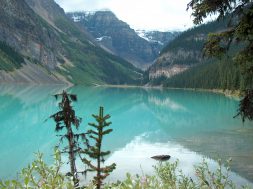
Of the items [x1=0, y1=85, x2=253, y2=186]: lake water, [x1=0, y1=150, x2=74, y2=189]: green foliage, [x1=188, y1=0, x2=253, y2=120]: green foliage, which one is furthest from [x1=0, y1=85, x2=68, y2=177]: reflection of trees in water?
[x1=0, y1=150, x2=74, y2=189]: green foliage

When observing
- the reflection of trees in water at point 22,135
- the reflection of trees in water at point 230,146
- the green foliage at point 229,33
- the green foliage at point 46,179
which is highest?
the green foliage at point 229,33

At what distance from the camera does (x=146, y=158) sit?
4181 centimetres

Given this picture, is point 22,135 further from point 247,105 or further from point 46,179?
point 46,179

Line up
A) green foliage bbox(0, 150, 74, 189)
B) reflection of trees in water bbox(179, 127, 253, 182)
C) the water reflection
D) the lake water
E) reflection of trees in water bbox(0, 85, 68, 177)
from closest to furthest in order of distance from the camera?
green foliage bbox(0, 150, 74, 189) < the water reflection < reflection of trees in water bbox(179, 127, 253, 182) < the lake water < reflection of trees in water bbox(0, 85, 68, 177)

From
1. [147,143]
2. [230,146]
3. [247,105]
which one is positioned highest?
[247,105]

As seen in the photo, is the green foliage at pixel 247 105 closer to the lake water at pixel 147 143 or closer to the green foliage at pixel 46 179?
the green foliage at pixel 46 179

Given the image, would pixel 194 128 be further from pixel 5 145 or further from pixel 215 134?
pixel 5 145

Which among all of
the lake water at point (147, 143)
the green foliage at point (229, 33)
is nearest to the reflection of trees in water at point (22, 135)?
the lake water at point (147, 143)

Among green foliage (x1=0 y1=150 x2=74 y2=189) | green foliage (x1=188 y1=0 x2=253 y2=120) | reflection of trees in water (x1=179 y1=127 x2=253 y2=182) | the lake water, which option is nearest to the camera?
green foliage (x1=0 y1=150 x2=74 y2=189)

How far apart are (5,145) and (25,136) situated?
9471mm

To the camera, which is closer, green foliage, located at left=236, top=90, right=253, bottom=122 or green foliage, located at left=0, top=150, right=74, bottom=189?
green foliage, located at left=0, top=150, right=74, bottom=189

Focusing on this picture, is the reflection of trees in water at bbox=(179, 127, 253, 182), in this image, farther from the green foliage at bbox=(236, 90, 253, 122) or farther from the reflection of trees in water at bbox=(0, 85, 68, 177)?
the reflection of trees in water at bbox=(0, 85, 68, 177)

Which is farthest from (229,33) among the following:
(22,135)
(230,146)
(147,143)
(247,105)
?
(22,135)

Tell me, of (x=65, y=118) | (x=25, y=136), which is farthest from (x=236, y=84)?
(x=65, y=118)
